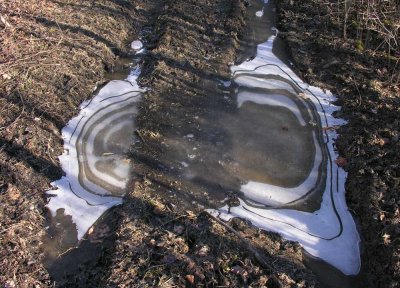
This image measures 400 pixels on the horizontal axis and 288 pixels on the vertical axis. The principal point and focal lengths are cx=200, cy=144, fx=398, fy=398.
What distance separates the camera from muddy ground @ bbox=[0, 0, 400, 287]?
4.58 meters

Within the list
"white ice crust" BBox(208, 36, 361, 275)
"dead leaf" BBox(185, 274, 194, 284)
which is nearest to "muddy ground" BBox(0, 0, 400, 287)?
"dead leaf" BBox(185, 274, 194, 284)

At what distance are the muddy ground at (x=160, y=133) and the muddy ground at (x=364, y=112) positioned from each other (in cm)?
2

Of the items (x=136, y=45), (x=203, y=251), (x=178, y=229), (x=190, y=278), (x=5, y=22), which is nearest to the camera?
(x=190, y=278)

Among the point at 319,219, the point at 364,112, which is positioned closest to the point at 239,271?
the point at 319,219

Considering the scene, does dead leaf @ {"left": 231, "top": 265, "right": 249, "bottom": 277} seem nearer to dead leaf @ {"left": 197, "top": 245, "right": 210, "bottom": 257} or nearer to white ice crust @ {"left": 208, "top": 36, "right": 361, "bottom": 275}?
dead leaf @ {"left": 197, "top": 245, "right": 210, "bottom": 257}

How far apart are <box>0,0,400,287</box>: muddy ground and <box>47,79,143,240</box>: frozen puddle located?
0.51 feet

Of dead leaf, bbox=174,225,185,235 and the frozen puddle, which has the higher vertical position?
the frozen puddle

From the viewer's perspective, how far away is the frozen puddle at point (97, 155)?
5.31 metres

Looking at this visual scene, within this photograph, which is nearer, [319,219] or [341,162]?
[319,219]

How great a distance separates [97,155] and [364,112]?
13.6 feet

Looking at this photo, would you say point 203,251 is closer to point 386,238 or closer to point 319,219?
point 319,219

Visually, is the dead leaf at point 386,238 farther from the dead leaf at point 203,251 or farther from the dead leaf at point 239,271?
the dead leaf at point 203,251

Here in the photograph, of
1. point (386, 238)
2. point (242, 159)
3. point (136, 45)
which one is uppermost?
point (136, 45)

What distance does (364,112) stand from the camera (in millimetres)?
6230
